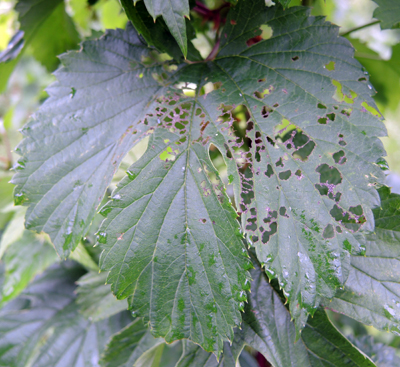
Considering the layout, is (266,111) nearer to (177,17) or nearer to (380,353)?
(177,17)

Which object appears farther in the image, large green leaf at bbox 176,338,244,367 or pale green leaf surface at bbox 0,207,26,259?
pale green leaf surface at bbox 0,207,26,259

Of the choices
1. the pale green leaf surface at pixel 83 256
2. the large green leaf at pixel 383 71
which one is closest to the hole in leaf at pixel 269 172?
the pale green leaf surface at pixel 83 256

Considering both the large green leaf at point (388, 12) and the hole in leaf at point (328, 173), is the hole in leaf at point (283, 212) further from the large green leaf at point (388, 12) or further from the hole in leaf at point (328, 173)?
the large green leaf at point (388, 12)

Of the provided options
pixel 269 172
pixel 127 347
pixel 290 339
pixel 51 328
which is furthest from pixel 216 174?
pixel 51 328

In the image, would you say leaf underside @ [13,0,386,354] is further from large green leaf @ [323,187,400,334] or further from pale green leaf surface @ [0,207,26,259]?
pale green leaf surface @ [0,207,26,259]

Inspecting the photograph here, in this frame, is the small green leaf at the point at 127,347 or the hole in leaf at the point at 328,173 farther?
the small green leaf at the point at 127,347

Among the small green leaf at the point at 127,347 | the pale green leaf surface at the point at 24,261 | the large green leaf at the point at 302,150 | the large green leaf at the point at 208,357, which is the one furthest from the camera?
the pale green leaf surface at the point at 24,261

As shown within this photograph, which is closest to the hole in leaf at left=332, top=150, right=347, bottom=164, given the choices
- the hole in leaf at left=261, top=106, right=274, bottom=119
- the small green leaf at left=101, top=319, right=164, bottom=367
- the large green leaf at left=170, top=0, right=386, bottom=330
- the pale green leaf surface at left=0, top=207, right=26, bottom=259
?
the large green leaf at left=170, top=0, right=386, bottom=330
